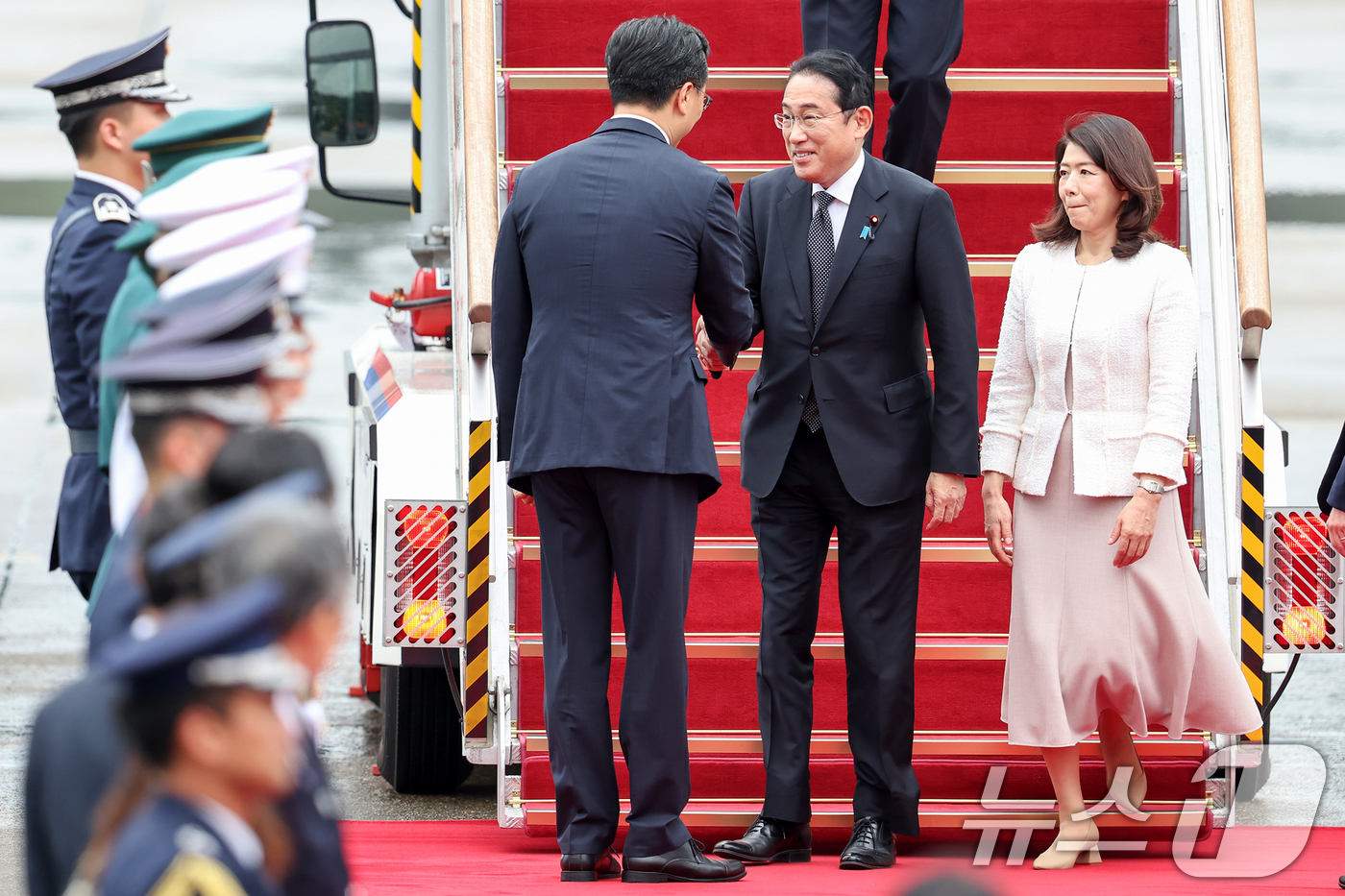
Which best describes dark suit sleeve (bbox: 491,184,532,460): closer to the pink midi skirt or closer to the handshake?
the handshake

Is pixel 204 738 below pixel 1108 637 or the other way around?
the other way around

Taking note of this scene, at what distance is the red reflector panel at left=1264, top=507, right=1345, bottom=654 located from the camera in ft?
13.8

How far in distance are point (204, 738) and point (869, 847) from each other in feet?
8.38

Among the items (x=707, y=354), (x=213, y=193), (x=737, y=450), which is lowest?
(x=737, y=450)

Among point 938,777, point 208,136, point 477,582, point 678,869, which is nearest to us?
point 208,136

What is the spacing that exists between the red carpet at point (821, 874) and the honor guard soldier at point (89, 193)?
2.46 feet

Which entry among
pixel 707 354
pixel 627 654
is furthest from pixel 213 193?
pixel 707 354

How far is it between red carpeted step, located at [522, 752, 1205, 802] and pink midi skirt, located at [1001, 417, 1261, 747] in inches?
16.4

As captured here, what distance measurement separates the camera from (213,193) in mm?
2295

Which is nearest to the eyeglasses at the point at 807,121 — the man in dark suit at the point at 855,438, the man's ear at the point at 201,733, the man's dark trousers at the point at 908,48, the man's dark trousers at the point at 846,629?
the man in dark suit at the point at 855,438

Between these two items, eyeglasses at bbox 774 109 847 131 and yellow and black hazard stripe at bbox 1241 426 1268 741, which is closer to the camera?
eyeglasses at bbox 774 109 847 131

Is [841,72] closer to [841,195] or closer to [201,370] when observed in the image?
[841,195]

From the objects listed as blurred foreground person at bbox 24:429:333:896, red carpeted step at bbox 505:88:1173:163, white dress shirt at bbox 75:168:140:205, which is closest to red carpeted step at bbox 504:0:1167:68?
red carpeted step at bbox 505:88:1173:163

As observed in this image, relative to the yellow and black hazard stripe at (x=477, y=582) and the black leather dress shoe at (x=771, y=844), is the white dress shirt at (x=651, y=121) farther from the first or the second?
the black leather dress shoe at (x=771, y=844)
